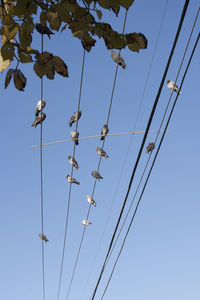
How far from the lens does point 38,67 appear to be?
2066 mm

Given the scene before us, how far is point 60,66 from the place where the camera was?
2.02m

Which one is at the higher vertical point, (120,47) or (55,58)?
(120,47)

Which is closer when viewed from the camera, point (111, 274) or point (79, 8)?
point (79, 8)

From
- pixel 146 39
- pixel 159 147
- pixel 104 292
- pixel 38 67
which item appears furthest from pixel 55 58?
pixel 104 292

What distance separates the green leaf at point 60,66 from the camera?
201 centimetres

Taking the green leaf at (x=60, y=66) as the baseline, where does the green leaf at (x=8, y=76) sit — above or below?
below

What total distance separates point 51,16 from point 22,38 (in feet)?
0.57

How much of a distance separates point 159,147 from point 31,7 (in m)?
1.61

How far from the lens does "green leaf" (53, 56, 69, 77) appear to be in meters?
2.01

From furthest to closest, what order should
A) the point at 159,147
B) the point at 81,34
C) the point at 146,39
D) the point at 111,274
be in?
the point at 111,274 < the point at 159,147 < the point at 146,39 < the point at 81,34

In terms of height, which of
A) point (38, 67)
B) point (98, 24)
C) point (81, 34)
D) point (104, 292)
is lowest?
point (104, 292)

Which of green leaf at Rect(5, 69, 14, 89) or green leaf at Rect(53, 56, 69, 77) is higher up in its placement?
green leaf at Rect(53, 56, 69, 77)

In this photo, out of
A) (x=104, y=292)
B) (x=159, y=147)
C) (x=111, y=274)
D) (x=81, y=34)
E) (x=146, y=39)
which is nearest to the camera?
(x=81, y=34)

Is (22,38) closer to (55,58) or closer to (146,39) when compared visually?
(55,58)
